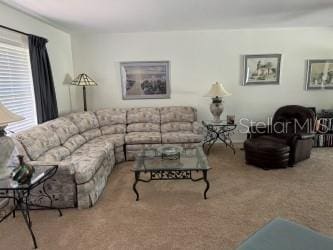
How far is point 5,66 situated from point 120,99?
2.34 metres

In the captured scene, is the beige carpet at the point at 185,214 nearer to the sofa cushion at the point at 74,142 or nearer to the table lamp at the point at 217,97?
the sofa cushion at the point at 74,142

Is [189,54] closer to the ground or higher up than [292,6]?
closer to the ground

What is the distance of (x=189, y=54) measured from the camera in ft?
16.3

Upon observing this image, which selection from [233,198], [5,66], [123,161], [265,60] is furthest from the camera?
[265,60]

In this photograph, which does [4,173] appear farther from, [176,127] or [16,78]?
[176,127]

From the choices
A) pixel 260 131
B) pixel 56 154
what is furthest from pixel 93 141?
pixel 260 131

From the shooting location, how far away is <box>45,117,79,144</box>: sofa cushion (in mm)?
3522

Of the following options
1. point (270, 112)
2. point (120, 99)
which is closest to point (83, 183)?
point (120, 99)

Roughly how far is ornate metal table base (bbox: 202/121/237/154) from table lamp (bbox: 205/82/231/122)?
0.20 m

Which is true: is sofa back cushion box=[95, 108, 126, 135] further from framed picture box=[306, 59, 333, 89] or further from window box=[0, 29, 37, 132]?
framed picture box=[306, 59, 333, 89]

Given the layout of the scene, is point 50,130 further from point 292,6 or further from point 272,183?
point 292,6

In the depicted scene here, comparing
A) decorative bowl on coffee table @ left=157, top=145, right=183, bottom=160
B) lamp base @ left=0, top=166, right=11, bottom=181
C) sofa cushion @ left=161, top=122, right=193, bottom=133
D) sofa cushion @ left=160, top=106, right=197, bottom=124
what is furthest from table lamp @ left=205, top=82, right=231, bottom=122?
lamp base @ left=0, top=166, right=11, bottom=181

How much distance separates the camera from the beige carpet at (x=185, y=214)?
2.20 metres

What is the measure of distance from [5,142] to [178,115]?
3.15 meters
